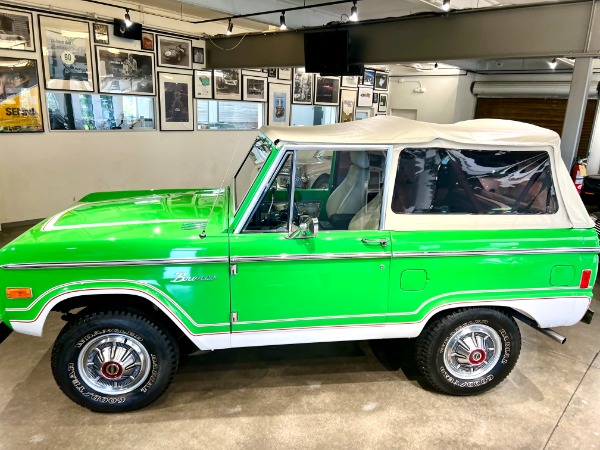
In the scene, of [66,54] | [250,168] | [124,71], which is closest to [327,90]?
[124,71]

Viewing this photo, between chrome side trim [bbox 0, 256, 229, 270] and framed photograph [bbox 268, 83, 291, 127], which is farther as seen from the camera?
framed photograph [bbox 268, 83, 291, 127]

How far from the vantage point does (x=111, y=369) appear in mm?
2852

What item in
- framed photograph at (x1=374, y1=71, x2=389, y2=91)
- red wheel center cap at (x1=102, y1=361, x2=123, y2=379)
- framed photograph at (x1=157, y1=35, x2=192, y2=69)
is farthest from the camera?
framed photograph at (x1=374, y1=71, x2=389, y2=91)

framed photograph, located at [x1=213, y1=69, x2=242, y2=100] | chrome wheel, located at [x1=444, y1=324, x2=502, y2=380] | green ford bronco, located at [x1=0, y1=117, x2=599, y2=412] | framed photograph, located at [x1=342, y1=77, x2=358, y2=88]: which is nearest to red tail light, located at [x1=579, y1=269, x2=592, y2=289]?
green ford bronco, located at [x1=0, y1=117, x2=599, y2=412]

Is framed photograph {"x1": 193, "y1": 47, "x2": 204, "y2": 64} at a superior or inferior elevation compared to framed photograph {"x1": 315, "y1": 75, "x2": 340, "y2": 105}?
superior

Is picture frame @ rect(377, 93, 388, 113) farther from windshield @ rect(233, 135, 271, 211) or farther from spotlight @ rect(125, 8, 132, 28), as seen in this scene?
windshield @ rect(233, 135, 271, 211)

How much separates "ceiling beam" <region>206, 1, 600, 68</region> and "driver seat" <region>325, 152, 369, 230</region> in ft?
12.1

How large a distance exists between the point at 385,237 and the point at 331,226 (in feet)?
1.20

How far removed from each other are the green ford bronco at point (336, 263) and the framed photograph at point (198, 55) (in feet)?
20.7

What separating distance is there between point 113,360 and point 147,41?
21.7 feet

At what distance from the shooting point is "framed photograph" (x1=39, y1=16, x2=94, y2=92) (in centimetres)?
666

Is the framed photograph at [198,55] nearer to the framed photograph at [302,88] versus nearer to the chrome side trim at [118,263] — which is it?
the framed photograph at [302,88]

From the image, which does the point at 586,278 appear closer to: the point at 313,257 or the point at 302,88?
the point at 313,257

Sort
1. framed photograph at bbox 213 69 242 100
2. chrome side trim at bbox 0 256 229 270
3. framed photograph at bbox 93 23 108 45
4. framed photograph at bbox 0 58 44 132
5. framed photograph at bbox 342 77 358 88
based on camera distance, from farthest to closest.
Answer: framed photograph at bbox 342 77 358 88
framed photograph at bbox 213 69 242 100
framed photograph at bbox 93 23 108 45
framed photograph at bbox 0 58 44 132
chrome side trim at bbox 0 256 229 270
